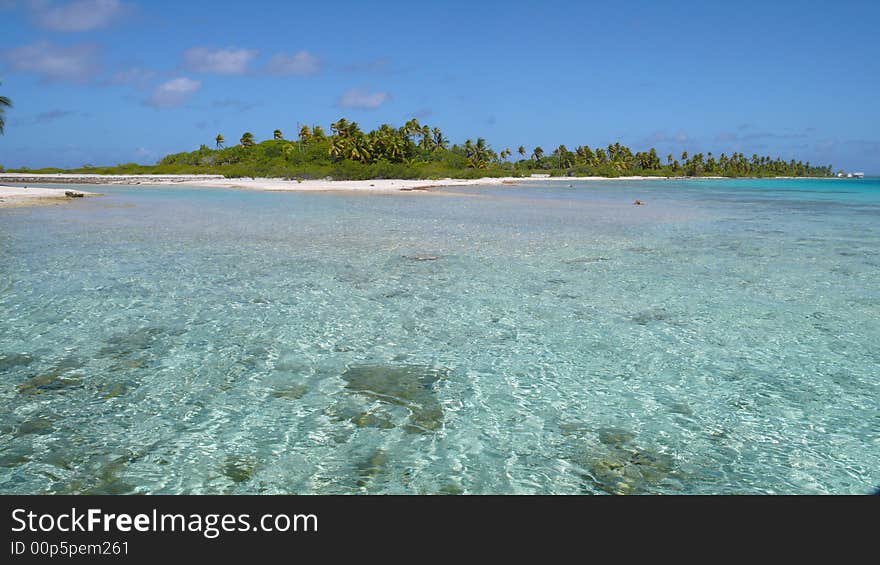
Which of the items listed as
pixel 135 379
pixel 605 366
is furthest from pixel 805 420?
pixel 135 379

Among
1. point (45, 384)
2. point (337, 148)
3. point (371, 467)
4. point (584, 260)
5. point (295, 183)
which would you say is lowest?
point (371, 467)

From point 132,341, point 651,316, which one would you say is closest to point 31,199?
point 132,341

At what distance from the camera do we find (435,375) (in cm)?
681

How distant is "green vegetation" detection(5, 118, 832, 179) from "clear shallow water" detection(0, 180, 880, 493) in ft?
238

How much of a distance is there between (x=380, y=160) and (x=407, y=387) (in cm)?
8585

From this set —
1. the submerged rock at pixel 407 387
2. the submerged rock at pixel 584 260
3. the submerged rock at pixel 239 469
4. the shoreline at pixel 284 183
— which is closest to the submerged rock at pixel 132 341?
the submerged rock at pixel 407 387

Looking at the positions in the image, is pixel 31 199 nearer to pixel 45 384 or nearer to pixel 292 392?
pixel 45 384

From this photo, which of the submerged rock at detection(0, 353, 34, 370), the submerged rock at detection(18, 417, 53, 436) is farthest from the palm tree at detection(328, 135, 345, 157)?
the submerged rock at detection(18, 417, 53, 436)

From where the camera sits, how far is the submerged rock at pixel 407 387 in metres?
5.64

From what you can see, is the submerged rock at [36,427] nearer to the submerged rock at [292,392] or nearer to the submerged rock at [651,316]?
the submerged rock at [292,392]

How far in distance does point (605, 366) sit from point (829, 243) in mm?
16999
